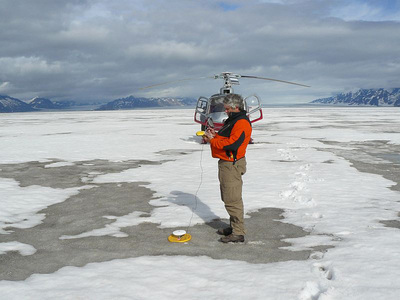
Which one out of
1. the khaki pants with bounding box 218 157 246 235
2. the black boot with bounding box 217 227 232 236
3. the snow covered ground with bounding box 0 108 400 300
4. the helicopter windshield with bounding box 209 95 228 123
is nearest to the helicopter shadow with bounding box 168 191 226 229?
the snow covered ground with bounding box 0 108 400 300

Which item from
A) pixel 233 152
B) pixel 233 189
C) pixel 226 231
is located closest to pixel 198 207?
pixel 226 231

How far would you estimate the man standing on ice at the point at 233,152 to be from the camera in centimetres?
490

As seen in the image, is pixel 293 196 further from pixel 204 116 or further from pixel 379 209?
pixel 204 116

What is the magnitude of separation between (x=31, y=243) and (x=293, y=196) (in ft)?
18.0

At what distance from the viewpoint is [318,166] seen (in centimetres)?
1148

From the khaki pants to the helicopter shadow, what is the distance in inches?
34.3

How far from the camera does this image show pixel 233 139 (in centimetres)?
488

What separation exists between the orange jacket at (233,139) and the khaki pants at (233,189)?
0.13m

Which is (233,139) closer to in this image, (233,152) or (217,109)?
(233,152)

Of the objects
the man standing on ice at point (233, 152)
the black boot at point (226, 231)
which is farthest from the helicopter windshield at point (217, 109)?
the man standing on ice at point (233, 152)

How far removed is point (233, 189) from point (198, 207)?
2.16 meters

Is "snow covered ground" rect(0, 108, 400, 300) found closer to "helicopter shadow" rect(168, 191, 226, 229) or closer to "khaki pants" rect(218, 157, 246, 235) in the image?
"helicopter shadow" rect(168, 191, 226, 229)

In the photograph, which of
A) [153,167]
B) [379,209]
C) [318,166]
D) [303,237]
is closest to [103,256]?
[303,237]

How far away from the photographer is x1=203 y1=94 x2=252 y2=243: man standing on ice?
4.90 meters
